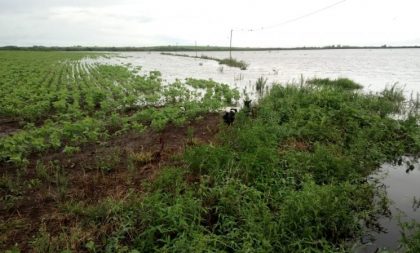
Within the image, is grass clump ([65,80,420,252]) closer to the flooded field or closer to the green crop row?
the green crop row

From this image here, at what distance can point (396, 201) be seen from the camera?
594 centimetres

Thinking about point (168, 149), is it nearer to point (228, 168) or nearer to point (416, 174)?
point (228, 168)

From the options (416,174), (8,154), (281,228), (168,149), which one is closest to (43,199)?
(8,154)

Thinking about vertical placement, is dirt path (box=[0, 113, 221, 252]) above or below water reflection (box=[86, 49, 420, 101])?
above

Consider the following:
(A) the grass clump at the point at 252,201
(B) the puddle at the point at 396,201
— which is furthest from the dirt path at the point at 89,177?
(B) the puddle at the point at 396,201

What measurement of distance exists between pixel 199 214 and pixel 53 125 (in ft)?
22.1

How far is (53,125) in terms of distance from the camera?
9.59 m

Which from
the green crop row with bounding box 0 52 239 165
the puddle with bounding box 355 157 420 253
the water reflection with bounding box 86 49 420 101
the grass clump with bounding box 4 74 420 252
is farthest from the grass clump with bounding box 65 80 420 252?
the water reflection with bounding box 86 49 420 101

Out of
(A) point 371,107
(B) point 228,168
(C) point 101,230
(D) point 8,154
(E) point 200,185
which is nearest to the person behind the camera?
(C) point 101,230

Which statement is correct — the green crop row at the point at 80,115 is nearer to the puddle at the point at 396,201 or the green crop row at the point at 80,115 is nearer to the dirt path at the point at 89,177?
the dirt path at the point at 89,177

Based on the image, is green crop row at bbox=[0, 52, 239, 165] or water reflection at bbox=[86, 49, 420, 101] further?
water reflection at bbox=[86, 49, 420, 101]

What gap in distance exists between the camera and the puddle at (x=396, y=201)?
4.68 metres

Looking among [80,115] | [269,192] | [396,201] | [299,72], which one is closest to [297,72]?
[299,72]

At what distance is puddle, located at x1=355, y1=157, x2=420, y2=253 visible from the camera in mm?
4684
